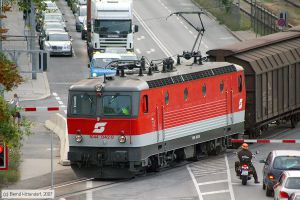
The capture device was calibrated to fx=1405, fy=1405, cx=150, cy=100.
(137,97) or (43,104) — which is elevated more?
(137,97)

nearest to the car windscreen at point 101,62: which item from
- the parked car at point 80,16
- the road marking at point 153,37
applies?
the road marking at point 153,37

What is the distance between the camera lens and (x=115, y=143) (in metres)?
40.9

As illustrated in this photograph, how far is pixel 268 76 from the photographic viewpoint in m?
51.0

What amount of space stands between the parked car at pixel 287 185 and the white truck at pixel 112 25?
40.9 meters

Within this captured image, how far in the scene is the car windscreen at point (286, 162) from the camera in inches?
1495

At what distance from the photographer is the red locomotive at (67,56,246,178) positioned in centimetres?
4100

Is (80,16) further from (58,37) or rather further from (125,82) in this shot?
(125,82)

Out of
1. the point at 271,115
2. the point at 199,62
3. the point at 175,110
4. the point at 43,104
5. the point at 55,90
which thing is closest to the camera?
the point at 175,110

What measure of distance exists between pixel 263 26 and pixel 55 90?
24.3 metres

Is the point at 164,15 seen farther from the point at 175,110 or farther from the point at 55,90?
the point at 175,110

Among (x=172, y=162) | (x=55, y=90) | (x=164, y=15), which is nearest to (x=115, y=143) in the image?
(x=172, y=162)

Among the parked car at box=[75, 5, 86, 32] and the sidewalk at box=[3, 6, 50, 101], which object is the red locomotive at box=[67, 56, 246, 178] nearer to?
the sidewalk at box=[3, 6, 50, 101]

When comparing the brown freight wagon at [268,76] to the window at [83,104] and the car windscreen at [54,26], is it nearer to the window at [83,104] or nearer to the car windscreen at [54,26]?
the window at [83,104]

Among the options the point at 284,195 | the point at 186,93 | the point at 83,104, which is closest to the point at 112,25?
the point at 186,93
